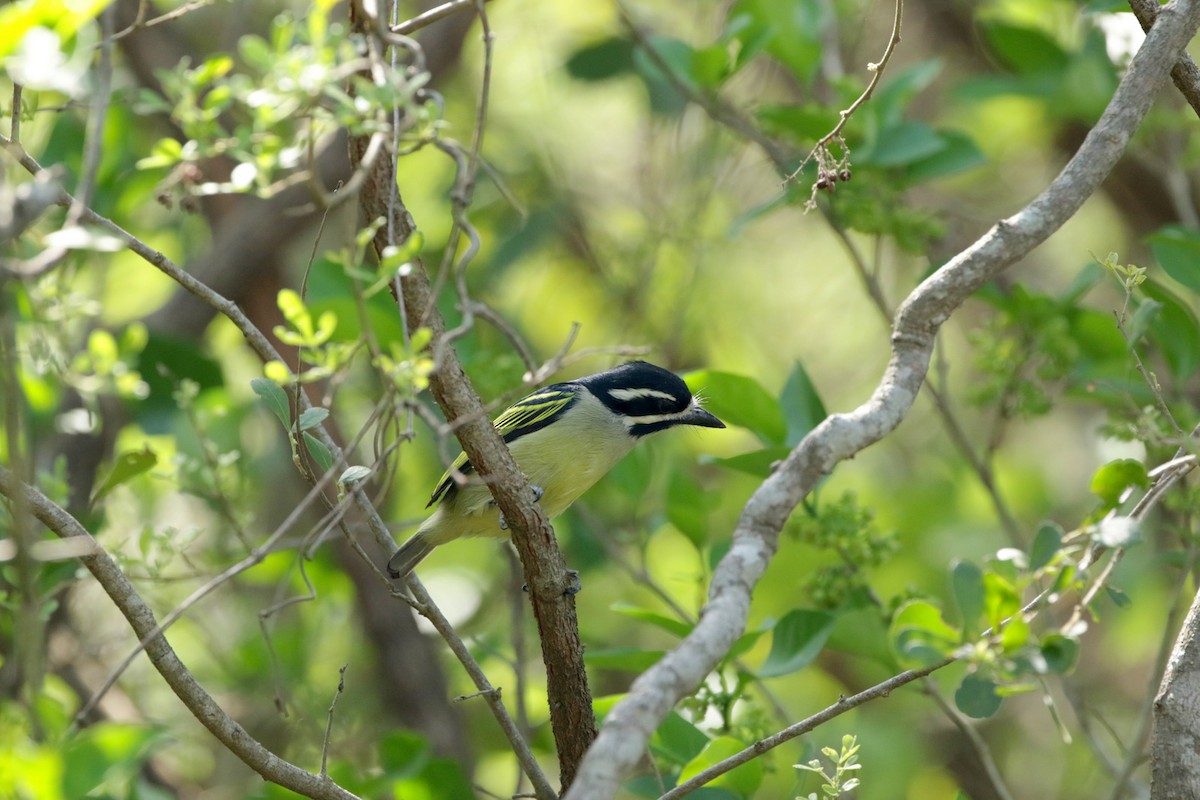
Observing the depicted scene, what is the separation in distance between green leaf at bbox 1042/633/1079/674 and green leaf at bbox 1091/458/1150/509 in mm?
322

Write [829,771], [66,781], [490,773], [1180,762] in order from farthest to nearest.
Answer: [490,773]
[829,771]
[1180,762]
[66,781]

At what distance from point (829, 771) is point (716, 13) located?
517 centimetres

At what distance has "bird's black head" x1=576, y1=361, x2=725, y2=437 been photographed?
16.2ft

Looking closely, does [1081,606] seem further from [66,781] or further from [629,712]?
[66,781]

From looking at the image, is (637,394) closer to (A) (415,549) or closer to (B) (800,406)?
(B) (800,406)

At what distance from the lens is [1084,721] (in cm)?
455

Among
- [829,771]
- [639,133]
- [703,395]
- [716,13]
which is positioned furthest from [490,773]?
[716,13]

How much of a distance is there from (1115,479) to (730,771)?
54.1 inches

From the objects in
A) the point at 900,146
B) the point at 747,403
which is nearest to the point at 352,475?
the point at 747,403

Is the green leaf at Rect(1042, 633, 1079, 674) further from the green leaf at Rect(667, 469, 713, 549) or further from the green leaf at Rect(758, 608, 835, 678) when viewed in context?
the green leaf at Rect(667, 469, 713, 549)

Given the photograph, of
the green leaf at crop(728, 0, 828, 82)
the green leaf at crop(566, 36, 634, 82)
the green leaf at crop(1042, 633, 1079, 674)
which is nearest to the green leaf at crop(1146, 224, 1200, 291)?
the green leaf at crop(728, 0, 828, 82)

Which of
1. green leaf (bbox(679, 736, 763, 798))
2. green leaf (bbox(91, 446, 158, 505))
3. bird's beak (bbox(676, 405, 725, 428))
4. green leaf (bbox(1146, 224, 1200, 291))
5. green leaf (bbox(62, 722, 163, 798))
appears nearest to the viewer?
green leaf (bbox(62, 722, 163, 798))

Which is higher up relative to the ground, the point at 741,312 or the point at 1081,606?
the point at 741,312

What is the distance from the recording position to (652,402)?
Result: 4992mm
